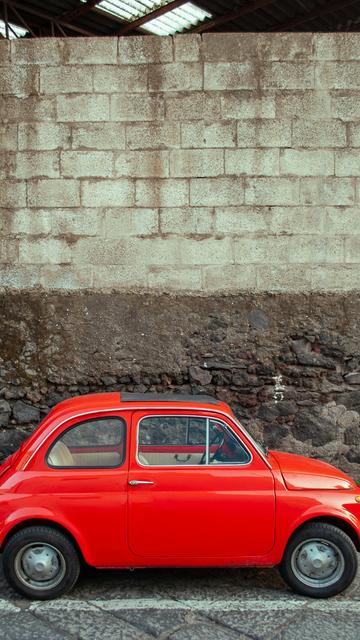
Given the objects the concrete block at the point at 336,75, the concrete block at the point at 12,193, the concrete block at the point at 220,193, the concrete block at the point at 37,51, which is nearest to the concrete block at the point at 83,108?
the concrete block at the point at 37,51

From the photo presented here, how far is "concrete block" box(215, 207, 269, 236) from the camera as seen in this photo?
6672 millimetres

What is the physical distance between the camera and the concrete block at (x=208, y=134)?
6676 mm

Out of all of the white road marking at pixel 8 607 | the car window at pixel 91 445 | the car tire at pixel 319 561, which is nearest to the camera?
the white road marking at pixel 8 607

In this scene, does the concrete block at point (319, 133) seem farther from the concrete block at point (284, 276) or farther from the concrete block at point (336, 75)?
the concrete block at point (284, 276)

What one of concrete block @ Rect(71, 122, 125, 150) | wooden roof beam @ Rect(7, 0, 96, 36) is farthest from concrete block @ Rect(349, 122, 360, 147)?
wooden roof beam @ Rect(7, 0, 96, 36)

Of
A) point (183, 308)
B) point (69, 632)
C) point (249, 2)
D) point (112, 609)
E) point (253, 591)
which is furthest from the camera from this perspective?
point (249, 2)

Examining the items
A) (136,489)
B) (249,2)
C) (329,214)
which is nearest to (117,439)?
(136,489)

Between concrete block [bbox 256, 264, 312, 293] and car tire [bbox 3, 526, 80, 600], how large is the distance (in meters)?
3.54

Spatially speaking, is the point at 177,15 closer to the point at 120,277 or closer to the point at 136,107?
the point at 136,107

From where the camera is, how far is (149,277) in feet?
22.1

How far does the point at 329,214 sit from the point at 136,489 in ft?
12.5

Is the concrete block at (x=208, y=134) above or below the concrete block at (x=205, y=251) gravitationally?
above

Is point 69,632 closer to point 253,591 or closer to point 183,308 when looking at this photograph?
point 253,591

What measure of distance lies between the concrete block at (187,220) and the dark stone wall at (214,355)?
2.32 feet
